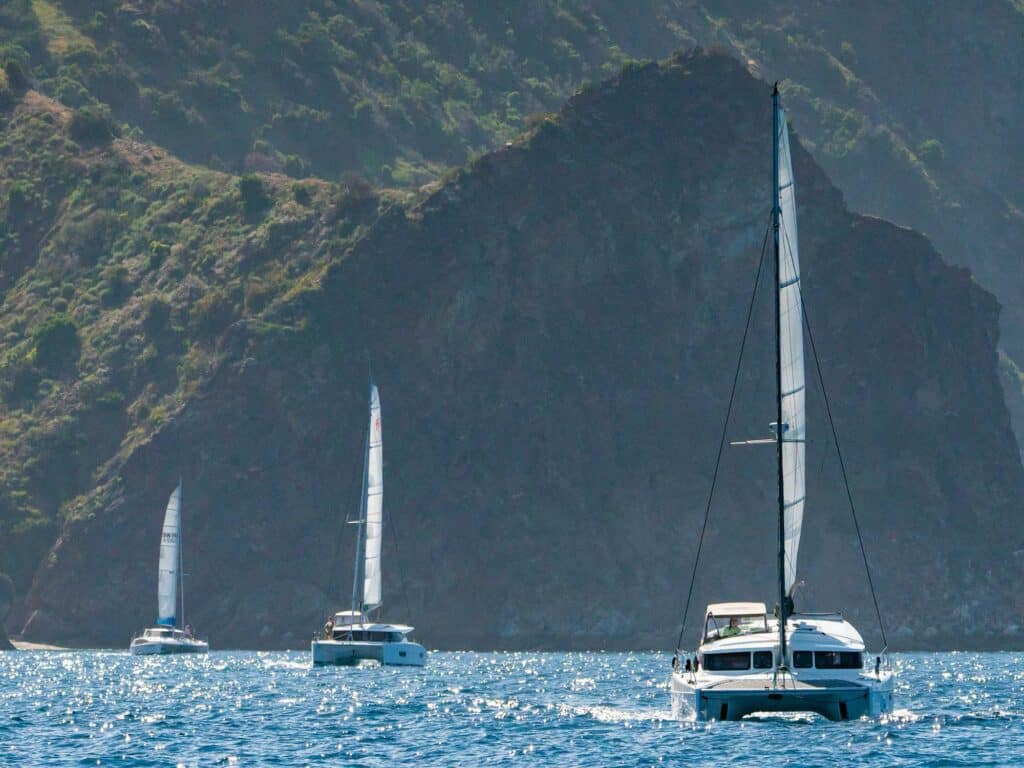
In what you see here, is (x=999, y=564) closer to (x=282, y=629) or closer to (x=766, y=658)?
(x=282, y=629)

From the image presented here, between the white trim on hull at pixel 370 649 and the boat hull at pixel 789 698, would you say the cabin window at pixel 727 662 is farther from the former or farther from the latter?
the white trim on hull at pixel 370 649

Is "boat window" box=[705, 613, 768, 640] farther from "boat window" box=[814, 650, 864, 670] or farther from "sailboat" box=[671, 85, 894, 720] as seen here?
"boat window" box=[814, 650, 864, 670]

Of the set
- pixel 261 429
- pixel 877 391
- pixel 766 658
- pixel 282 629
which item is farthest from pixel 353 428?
pixel 766 658

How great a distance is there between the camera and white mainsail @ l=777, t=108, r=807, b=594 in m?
59.4

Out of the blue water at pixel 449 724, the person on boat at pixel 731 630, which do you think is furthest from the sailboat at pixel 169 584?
the person on boat at pixel 731 630

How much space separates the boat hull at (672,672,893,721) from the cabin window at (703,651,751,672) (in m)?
0.90

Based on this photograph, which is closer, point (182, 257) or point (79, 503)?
point (79, 503)

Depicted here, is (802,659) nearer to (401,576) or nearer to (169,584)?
(169,584)

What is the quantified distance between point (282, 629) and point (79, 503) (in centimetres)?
2144

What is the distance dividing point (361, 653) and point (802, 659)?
184 ft

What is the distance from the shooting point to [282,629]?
156375 millimetres

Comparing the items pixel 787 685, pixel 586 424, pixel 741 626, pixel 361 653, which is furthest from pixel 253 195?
pixel 787 685

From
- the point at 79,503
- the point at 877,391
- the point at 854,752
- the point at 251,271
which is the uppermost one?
the point at 251,271

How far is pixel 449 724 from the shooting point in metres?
63.8
